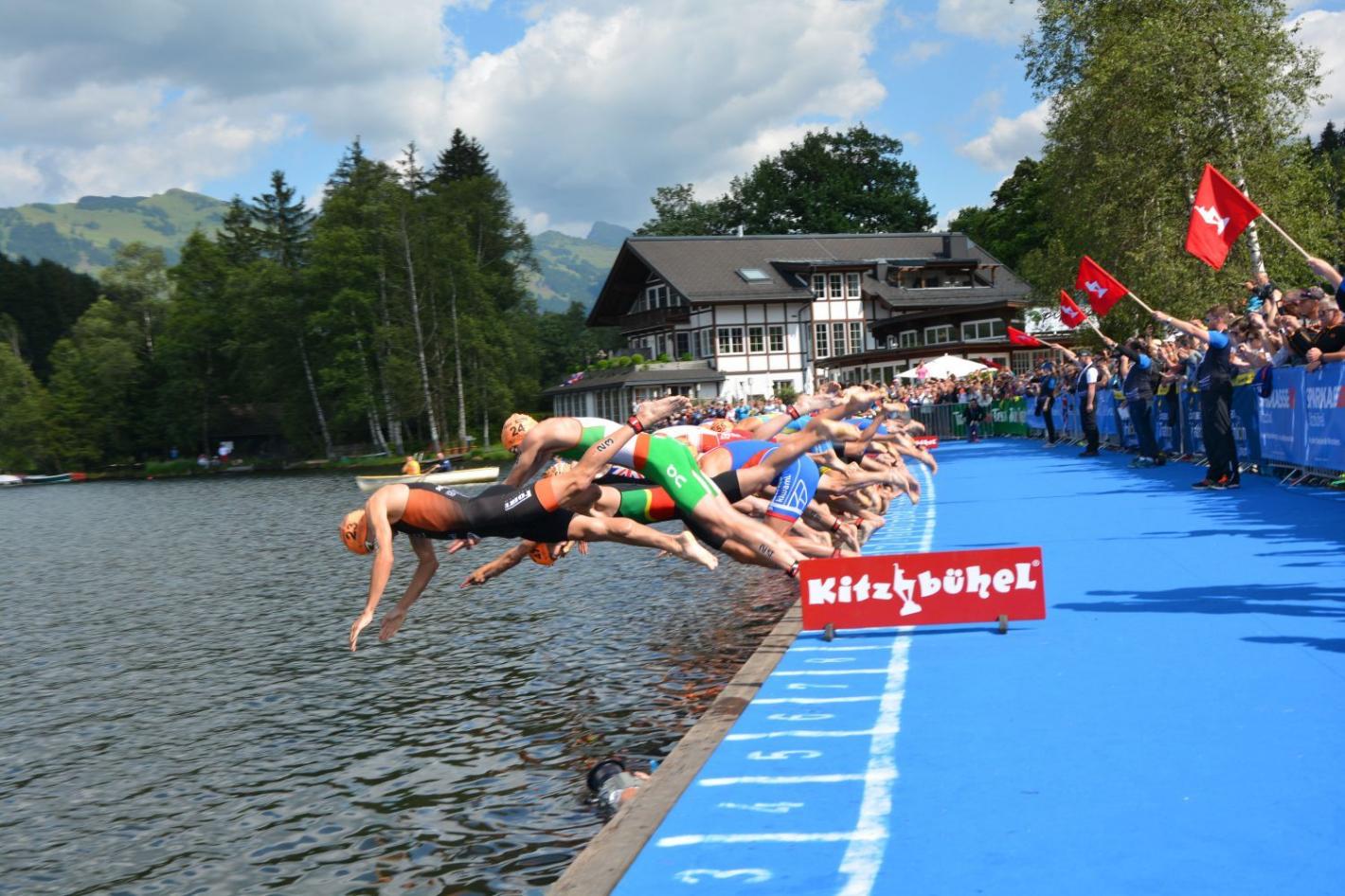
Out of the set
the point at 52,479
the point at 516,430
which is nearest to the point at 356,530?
the point at 516,430

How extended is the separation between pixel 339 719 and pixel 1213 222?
12.3 m

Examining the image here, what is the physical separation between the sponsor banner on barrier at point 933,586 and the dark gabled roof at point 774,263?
64.6 m

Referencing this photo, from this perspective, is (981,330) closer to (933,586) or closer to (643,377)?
(643,377)

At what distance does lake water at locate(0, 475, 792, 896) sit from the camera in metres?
7.77

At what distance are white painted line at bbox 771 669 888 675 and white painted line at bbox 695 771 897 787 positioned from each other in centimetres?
231

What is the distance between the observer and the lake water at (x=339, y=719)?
7773 mm

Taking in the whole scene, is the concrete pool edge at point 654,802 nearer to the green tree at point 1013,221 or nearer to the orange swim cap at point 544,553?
the orange swim cap at point 544,553

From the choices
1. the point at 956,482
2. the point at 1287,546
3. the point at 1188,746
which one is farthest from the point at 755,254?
the point at 1188,746

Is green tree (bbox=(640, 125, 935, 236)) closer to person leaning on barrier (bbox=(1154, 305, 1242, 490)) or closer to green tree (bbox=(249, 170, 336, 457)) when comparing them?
green tree (bbox=(249, 170, 336, 457))

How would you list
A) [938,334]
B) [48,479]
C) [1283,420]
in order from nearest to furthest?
[1283,420] → [938,334] → [48,479]

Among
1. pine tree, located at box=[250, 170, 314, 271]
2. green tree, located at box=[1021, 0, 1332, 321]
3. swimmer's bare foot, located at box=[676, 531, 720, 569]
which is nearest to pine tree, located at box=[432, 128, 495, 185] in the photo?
pine tree, located at box=[250, 170, 314, 271]

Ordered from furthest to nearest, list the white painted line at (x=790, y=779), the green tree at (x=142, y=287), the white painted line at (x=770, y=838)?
the green tree at (x=142, y=287) → the white painted line at (x=790, y=779) → the white painted line at (x=770, y=838)

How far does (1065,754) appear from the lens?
620 centimetres

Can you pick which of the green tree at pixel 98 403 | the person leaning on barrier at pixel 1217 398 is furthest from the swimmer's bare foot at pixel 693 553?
the green tree at pixel 98 403
